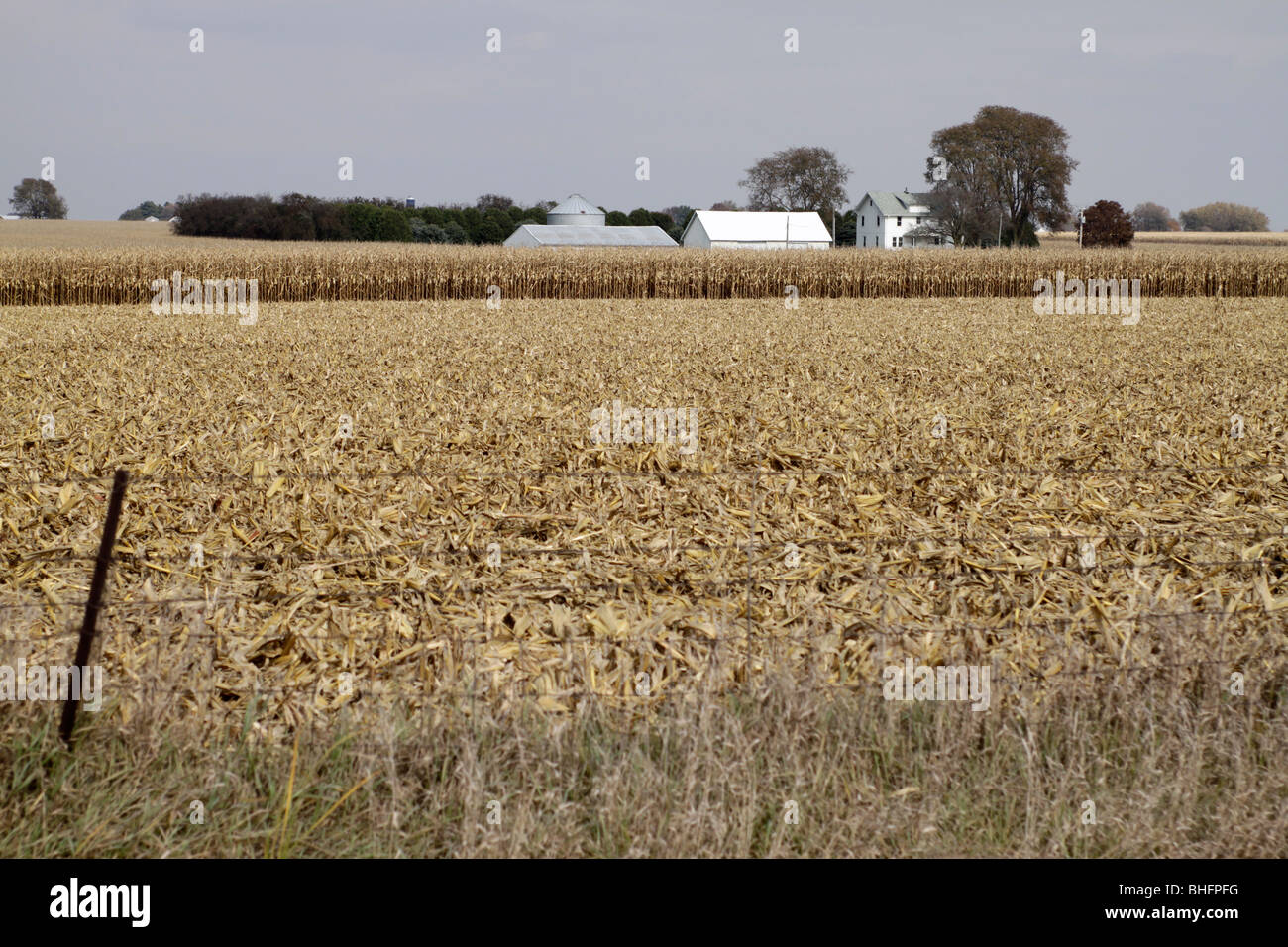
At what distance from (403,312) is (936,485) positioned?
857 inches

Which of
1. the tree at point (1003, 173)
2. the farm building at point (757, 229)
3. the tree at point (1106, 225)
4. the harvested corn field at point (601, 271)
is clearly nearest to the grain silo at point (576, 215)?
the farm building at point (757, 229)

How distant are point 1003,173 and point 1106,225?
14059mm

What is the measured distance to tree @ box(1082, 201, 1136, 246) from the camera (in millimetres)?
96188

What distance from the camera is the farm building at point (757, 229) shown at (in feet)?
305

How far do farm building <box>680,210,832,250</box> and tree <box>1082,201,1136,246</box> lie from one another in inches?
945

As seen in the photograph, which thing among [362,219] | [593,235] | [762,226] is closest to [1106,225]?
[762,226]

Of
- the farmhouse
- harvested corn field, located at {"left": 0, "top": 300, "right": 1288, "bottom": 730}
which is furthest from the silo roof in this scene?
harvested corn field, located at {"left": 0, "top": 300, "right": 1288, "bottom": 730}

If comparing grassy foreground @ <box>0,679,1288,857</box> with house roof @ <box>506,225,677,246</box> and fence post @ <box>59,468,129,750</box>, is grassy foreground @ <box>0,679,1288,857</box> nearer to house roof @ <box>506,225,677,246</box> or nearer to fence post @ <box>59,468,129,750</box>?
fence post @ <box>59,468,129,750</box>

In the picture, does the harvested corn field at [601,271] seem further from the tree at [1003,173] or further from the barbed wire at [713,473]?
the tree at [1003,173]

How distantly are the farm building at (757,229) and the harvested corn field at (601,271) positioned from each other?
161 ft

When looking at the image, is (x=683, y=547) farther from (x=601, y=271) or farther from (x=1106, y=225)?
(x=1106, y=225)
